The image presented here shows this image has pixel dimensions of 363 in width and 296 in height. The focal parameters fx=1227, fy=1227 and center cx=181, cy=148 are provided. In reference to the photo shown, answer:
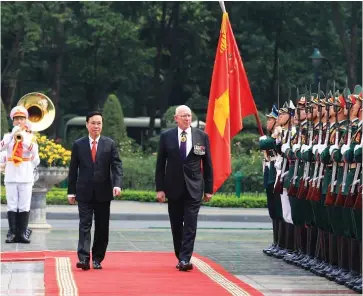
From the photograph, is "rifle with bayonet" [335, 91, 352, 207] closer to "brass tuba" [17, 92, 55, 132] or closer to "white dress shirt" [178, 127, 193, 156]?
"white dress shirt" [178, 127, 193, 156]

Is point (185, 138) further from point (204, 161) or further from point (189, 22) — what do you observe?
point (189, 22)

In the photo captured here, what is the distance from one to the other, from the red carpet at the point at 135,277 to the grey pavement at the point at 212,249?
215 mm

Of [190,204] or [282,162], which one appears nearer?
[190,204]

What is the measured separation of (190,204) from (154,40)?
118 feet

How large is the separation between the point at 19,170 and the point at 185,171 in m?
4.87

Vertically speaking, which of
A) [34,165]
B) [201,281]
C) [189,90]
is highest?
[189,90]

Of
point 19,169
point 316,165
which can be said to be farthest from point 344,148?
point 19,169

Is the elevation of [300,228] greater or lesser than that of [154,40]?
lesser

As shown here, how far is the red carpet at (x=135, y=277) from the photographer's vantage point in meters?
12.1

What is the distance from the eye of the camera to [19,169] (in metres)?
18.7

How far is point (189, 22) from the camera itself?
164 feet

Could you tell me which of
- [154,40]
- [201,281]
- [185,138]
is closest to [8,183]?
[185,138]

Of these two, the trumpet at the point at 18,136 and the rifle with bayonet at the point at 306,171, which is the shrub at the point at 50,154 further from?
the rifle with bayonet at the point at 306,171

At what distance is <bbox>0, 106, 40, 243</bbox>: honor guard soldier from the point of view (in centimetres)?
1858
